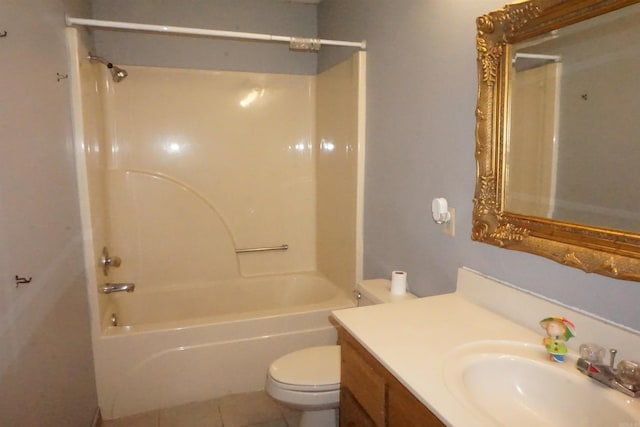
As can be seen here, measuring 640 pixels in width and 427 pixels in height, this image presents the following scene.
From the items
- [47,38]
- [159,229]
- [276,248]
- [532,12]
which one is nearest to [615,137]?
[532,12]

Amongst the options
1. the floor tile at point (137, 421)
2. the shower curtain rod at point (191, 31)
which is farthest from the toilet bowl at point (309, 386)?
the shower curtain rod at point (191, 31)

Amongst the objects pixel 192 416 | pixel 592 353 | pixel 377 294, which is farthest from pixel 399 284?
pixel 192 416

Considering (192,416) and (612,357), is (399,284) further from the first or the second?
(192,416)

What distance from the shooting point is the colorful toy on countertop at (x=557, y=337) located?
1.04 metres

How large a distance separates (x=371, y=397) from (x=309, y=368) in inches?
25.7

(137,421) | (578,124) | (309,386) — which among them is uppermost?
(578,124)

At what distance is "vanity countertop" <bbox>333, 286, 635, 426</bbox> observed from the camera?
2.90ft

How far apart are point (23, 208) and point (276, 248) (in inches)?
78.2

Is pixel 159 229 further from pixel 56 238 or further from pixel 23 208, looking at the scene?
pixel 23 208

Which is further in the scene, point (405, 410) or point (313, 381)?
point (313, 381)

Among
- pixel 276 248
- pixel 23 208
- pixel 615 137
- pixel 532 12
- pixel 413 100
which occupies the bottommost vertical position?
pixel 276 248

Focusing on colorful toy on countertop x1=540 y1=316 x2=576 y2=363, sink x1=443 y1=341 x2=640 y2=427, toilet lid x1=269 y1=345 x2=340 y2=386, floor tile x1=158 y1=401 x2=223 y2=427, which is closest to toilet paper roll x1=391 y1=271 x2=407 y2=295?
toilet lid x1=269 y1=345 x2=340 y2=386

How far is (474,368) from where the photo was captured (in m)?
1.06

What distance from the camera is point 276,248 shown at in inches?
124
